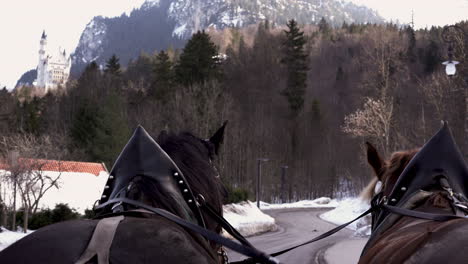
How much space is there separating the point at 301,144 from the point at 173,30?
451 ft

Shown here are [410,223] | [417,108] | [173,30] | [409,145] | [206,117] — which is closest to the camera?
[410,223]

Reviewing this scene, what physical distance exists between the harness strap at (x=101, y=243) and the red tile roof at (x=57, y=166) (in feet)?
69.2

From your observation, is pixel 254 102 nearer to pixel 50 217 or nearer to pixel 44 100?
pixel 44 100

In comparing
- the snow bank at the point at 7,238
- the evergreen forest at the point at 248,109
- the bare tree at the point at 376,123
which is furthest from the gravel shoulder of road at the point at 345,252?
the evergreen forest at the point at 248,109

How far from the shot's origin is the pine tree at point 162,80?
161 ft

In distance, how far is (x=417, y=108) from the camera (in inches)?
1783

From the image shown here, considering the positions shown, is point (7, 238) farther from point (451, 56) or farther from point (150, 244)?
point (150, 244)

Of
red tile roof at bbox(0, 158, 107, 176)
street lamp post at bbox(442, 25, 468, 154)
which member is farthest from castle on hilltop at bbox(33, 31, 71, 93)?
street lamp post at bbox(442, 25, 468, 154)

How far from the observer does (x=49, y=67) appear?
167 meters

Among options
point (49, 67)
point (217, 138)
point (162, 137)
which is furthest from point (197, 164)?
point (49, 67)

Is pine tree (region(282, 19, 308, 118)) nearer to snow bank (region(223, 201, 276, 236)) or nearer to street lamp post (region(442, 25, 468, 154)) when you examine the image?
snow bank (region(223, 201, 276, 236))

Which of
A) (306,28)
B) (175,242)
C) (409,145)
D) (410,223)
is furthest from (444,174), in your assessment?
(306,28)

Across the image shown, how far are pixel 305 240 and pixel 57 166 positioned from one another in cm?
1529

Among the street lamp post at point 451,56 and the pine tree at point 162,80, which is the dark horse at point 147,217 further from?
the pine tree at point 162,80
